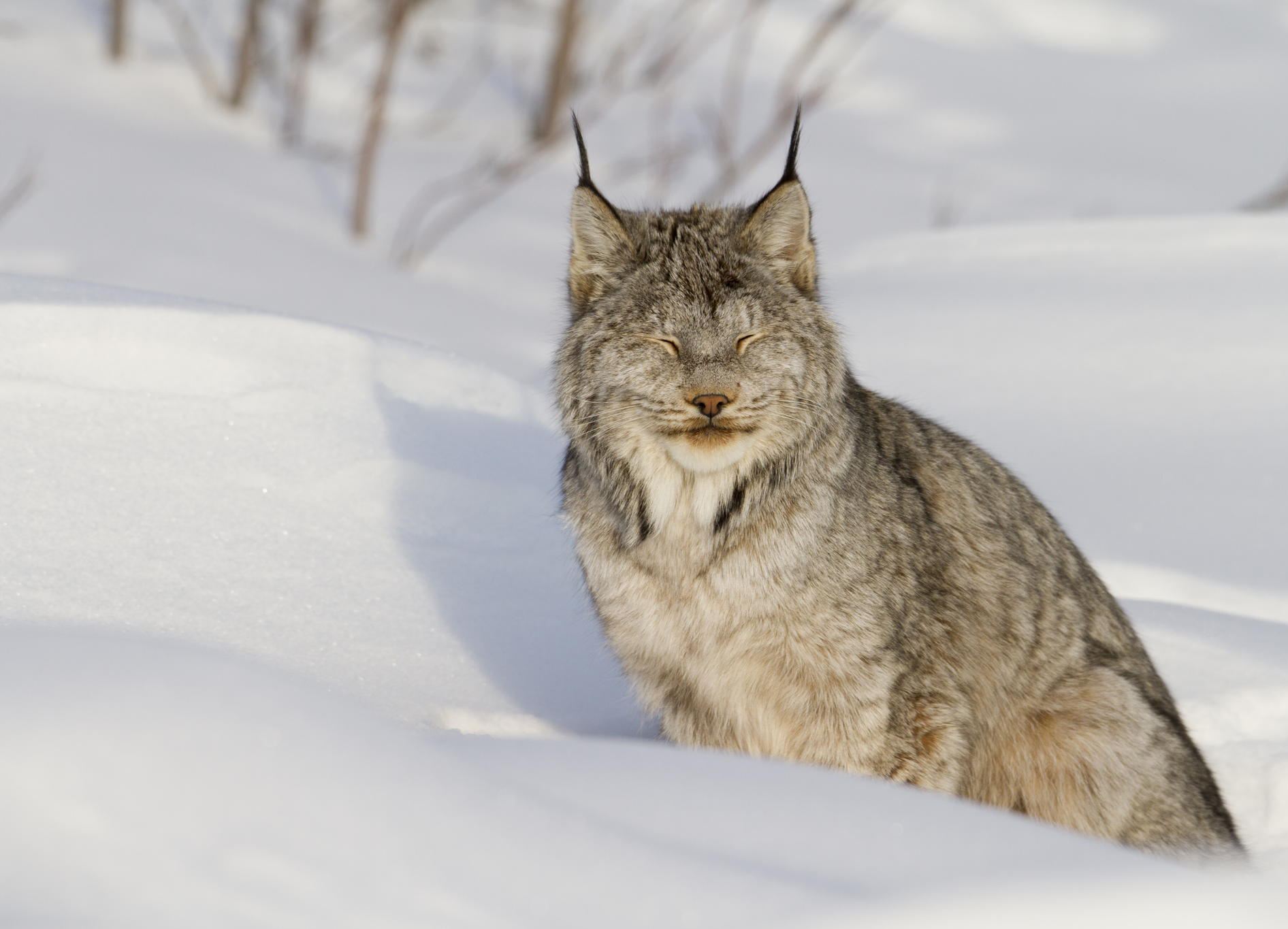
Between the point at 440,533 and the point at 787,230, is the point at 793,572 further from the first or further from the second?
the point at 440,533

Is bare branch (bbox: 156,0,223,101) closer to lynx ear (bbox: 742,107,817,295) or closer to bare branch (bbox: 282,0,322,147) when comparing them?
bare branch (bbox: 282,0,322,147)

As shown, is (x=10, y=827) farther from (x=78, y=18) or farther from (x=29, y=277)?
(x=78, y=18)

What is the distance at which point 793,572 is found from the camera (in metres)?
3.26

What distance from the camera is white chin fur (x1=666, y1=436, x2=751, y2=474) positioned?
3.15 metres

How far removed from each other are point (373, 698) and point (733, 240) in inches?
50.5

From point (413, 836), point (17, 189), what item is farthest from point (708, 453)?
point (17, 189)

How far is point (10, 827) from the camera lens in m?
1.96

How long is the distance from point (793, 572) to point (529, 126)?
881cm

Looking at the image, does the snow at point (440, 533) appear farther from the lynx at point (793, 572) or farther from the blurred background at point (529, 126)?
the lynx at point (793, 572)

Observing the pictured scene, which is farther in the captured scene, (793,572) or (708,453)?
(793,572)

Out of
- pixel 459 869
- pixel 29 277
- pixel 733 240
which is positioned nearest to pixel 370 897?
pixel 459 869

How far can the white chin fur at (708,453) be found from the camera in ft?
10.3

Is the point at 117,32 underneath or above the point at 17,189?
above

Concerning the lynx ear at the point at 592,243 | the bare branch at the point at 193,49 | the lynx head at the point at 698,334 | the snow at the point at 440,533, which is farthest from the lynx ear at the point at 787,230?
the bare branch at the point at 193,49
